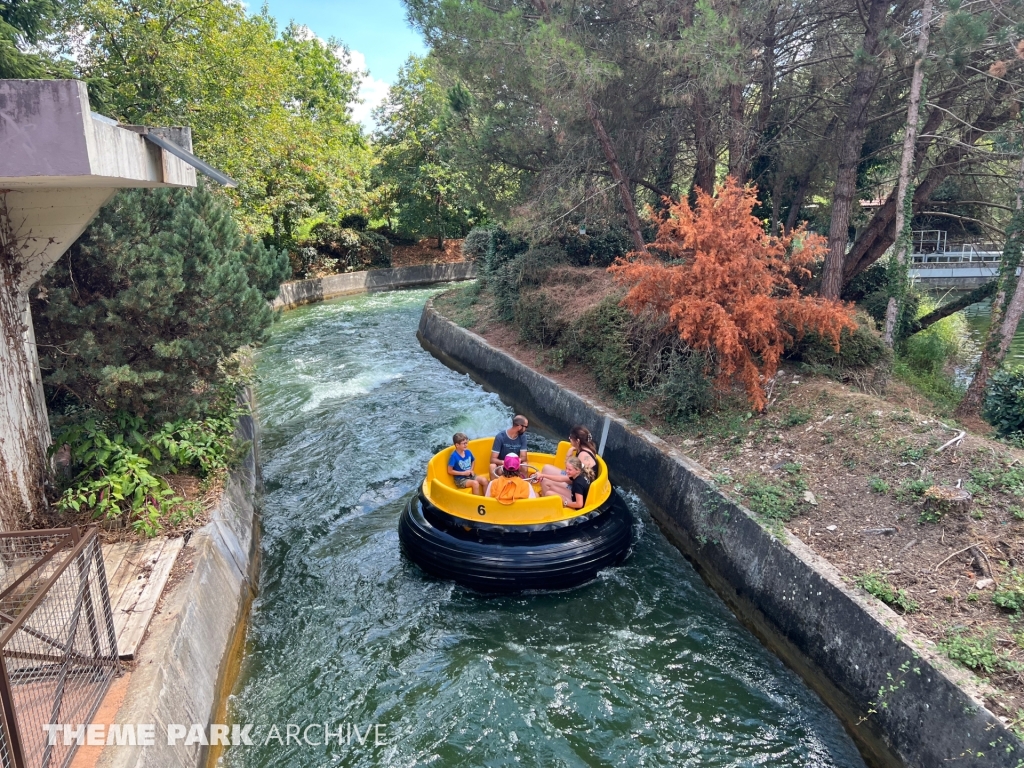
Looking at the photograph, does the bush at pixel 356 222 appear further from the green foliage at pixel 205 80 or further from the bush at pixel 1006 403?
the bush at pixel 1006 403

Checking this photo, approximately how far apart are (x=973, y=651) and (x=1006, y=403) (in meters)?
5.27

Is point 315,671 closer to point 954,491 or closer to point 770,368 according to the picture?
point 954,491

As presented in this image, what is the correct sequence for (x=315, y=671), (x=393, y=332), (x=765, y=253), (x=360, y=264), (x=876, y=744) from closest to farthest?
(x=876, y=744)
(x=315, y=671)
(x=765, y=253)
(x=393, y=332)
(x=360, y=264)

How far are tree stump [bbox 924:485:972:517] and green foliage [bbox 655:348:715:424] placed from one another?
2.90m

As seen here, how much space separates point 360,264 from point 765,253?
74.1 feet

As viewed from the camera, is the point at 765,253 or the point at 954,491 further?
the point at 765,253

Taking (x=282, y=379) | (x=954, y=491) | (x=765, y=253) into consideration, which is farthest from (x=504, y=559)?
(x=282, y=379)

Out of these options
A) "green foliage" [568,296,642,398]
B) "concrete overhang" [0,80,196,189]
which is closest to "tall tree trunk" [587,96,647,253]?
"green foliage" [568,296,642,398]

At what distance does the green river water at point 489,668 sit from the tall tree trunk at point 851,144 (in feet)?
20.6

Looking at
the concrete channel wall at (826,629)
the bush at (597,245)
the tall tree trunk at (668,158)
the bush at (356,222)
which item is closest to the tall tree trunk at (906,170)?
the tall tree trunk at (668,158)

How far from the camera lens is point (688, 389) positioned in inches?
309

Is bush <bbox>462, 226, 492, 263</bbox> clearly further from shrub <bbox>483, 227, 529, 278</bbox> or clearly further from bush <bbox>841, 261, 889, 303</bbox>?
bush <bbox>841, 261, 889, 303</bbox>

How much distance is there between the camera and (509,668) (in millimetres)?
4945

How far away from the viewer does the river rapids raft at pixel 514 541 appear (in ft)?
18.4
